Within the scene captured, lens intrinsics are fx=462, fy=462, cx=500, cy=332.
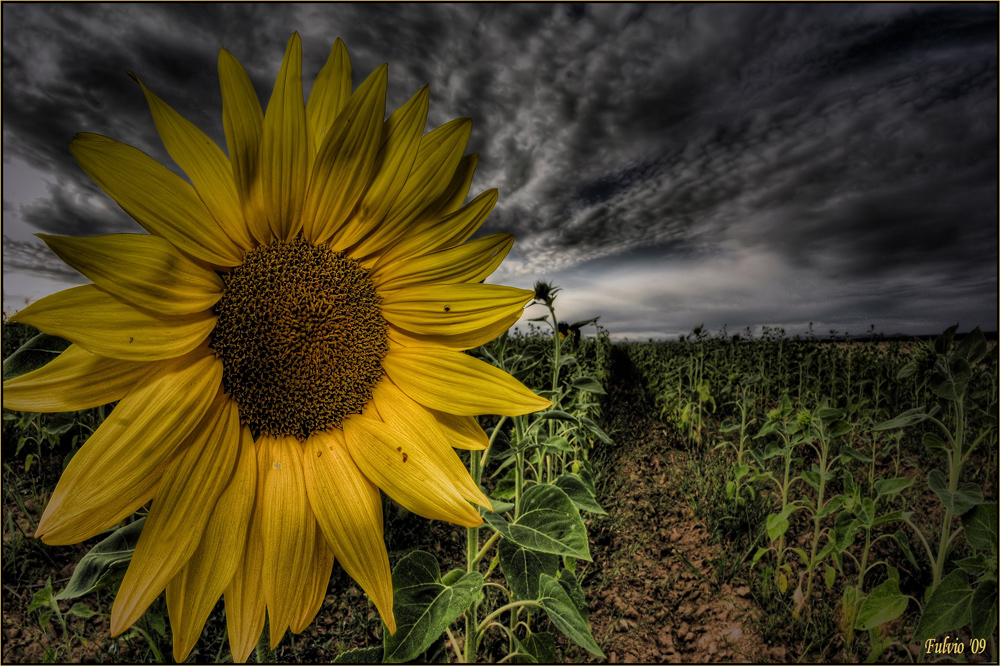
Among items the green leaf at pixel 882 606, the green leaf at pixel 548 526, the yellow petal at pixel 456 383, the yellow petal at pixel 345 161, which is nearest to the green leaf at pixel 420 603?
the green leaf at pixel 548 526

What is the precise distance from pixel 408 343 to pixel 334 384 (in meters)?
0.13

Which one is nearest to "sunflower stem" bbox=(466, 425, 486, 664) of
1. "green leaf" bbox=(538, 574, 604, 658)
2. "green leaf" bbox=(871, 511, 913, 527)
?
"green leaf" bbox=(538, 574, 604, 658)

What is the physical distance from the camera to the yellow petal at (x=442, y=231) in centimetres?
60

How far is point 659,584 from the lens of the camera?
8.61 ft

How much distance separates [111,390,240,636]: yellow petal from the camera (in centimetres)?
44

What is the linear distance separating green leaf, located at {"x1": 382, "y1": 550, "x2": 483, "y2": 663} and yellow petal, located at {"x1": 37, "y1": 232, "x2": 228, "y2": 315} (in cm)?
54

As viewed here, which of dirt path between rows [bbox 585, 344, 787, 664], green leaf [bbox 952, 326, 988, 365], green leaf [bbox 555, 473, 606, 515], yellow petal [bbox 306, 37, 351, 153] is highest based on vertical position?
yellow petal [bbox 306, 37, 351, 153]

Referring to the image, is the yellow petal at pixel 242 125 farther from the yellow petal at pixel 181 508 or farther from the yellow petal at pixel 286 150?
the yellow petal at pixel 181 508

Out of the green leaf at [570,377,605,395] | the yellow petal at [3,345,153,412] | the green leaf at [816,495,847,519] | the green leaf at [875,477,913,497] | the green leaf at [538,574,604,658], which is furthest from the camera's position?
the green leaf at [816,495,847,519]

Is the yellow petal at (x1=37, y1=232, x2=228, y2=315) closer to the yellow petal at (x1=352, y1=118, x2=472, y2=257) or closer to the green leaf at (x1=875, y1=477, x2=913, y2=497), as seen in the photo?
the yellow petal at (x1=352, y1=118, x2=472, y2=257)

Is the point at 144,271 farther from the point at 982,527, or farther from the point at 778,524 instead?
the point at 778,524

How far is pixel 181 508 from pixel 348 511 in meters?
0.18

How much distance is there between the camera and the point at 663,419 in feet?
19.4

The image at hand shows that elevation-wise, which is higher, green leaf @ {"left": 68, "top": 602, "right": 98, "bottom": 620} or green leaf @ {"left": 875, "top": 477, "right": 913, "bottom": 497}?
green leaf @ {"left": 875, "top": 477, "right": 913, "bottom": 497}
